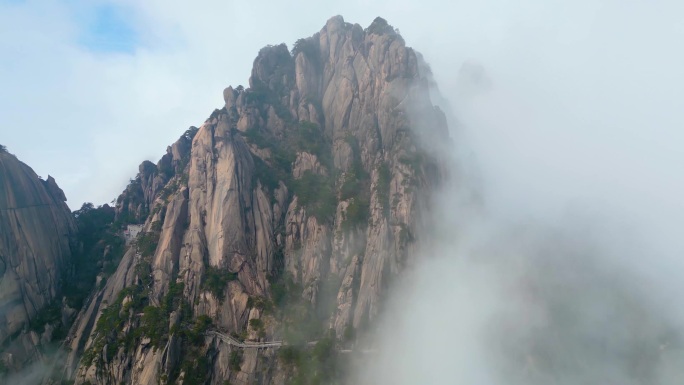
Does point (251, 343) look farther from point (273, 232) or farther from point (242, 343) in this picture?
point (273, 232)

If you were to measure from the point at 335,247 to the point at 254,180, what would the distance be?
787 inches

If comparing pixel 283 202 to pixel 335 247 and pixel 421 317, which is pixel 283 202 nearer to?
pixel 335 247

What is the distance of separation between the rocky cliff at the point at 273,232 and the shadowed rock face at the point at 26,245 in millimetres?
8841

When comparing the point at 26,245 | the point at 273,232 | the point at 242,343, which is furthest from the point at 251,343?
the point at 26,245

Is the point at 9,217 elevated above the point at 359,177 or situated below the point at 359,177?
below

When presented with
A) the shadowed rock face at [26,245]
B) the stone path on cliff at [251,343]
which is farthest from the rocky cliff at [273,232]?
the shadowed rock face at [26,245]

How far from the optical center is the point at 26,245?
88375 mm

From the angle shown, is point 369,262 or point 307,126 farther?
point 307,126

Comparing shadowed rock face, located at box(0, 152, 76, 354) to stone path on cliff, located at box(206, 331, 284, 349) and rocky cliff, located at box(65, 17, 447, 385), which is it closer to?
rocky cliff, located at box(65, 17, 447, 385)

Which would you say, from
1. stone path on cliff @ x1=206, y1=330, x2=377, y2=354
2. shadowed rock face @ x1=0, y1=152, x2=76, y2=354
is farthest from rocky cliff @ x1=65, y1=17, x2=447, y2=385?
shadowed rock face @ x1=0, y1=152, x2=76, y2=354

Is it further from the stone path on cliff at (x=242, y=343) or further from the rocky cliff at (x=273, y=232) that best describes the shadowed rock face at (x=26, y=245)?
the stone path on cliff at (x=242, y=343)

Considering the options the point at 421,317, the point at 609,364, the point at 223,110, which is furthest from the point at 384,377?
the point at 223,110

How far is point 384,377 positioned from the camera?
77812 mm

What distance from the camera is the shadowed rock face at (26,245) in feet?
274
